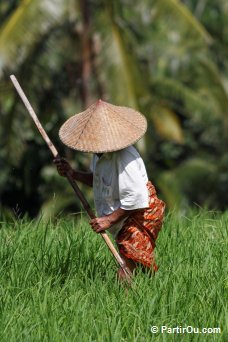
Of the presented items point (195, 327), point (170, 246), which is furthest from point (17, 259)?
point (195, 327)

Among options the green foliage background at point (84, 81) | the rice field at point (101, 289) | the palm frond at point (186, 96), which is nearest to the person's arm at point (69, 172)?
the rice field at point (101, 289)

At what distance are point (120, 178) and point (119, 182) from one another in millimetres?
21

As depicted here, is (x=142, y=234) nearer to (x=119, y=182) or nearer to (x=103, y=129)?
(x=119, y=182)

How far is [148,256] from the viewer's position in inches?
206

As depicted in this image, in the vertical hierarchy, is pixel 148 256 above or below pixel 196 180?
above

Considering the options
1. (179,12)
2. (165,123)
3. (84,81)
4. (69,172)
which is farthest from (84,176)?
(165,123)

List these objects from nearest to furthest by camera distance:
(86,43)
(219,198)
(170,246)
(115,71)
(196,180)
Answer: (170,246) → (115,71) → (86,43) → (196,180) → (219,198)

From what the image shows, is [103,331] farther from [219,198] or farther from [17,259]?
[219,198]

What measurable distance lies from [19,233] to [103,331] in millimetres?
1774

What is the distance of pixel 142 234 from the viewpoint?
526 cm

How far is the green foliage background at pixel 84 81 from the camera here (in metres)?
14.9

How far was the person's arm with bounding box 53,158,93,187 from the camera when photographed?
5.29 metres

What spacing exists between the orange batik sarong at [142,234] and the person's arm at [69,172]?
1.06ft

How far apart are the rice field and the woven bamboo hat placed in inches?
25.4
